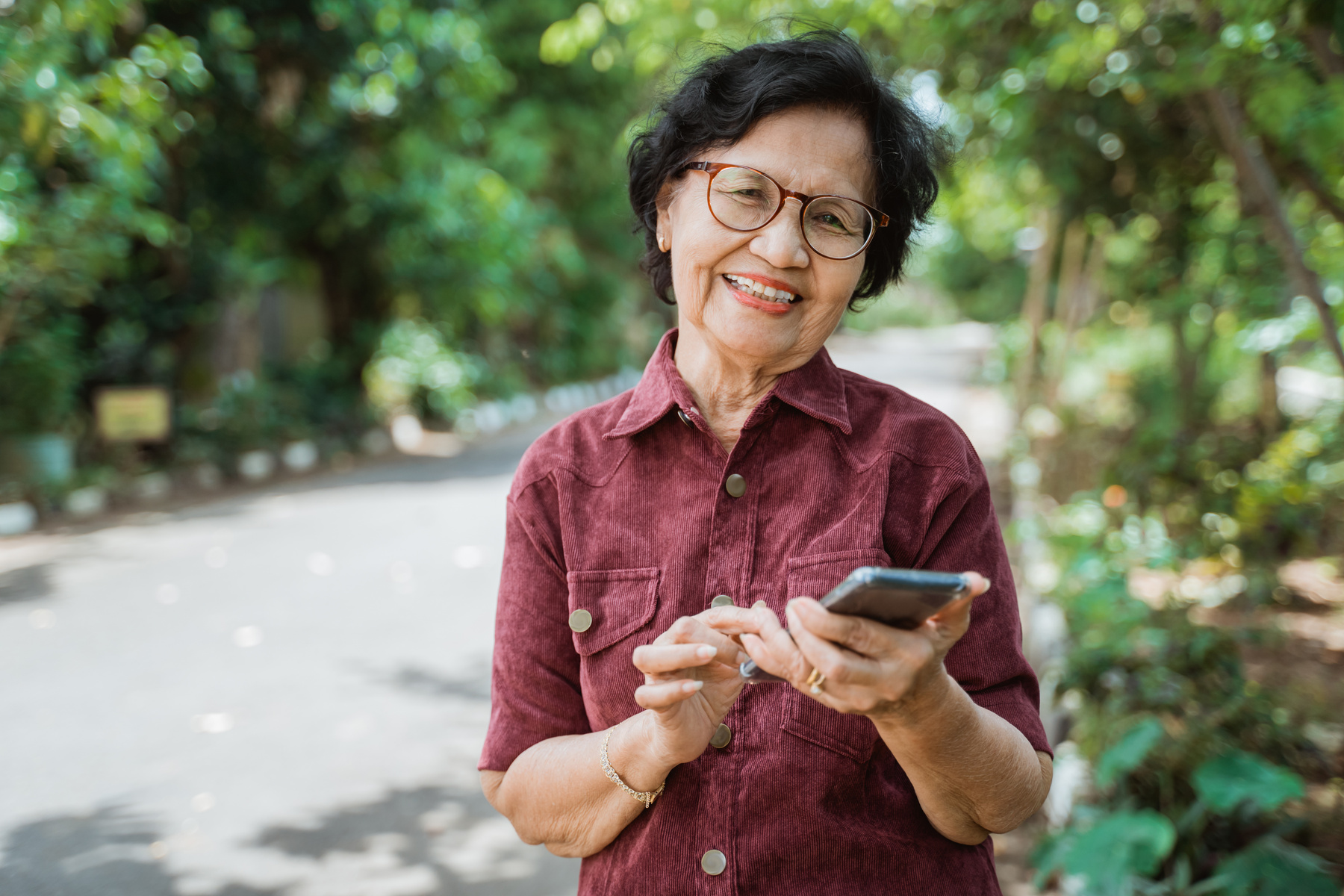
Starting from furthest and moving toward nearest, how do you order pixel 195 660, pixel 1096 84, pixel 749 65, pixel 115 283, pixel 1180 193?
1. pixel 115 283
2. pixel 1180 193
3. pixel 195 660
4. pixel 1096 84
5. pixel 749 65

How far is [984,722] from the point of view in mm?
1235

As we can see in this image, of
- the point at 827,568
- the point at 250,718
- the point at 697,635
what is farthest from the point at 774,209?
the point at 250,718

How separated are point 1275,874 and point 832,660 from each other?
7.13 feet

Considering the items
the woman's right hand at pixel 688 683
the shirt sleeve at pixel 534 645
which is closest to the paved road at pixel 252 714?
the shirt sleeve at pixel 534 645

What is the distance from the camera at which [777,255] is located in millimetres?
1404

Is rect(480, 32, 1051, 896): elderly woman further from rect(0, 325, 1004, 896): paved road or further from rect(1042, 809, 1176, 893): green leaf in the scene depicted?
rect(0, 325, 1004, 896): paved road

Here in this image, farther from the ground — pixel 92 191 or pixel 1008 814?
pixel 92 191

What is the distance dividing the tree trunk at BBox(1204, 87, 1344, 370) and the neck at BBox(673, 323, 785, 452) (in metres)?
2.12

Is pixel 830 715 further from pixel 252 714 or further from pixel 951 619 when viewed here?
pixel 252 714

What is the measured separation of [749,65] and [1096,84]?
11.9 feet

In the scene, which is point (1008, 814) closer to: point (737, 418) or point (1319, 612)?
point (737, 418)

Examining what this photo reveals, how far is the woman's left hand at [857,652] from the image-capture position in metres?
1.02

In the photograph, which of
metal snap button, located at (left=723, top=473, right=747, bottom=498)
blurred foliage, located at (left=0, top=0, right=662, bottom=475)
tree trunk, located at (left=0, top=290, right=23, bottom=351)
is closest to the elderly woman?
metal snap button, located at (left=723, top=473, right=747, bottom=498)

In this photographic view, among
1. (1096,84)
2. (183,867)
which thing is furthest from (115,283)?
(1096,84)
